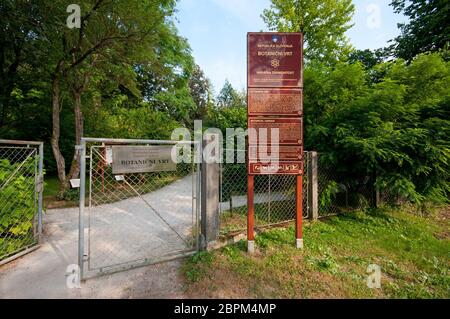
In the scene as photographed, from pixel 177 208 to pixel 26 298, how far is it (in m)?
3.72

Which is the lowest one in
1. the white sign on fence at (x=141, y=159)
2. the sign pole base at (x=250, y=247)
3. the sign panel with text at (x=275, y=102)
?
the sign pole base at (x=250, y=247)

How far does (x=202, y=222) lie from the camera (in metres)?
3.70

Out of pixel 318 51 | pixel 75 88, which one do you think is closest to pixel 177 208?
pixel 75 88

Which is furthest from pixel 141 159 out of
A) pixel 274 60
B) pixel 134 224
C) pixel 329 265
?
pixel 329 265

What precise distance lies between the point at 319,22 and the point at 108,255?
1526 cm

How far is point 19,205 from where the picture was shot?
354 centimetres

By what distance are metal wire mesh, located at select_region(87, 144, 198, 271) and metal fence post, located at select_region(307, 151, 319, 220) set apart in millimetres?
2569

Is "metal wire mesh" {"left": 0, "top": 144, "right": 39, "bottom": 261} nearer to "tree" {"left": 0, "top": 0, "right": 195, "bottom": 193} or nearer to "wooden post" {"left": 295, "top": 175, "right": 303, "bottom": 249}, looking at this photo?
"tree" {"left": 0, "top": 0, "right": 195, "bottom": 193}

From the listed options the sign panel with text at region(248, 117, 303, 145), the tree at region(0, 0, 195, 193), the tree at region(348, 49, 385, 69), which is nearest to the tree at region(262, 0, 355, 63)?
the tree at region(348, 49, 385, 69)

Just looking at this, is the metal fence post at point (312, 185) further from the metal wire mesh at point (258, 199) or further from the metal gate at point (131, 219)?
the metal gate at point (131, 219)

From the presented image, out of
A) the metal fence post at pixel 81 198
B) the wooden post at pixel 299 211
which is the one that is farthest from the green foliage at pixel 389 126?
the metal fence post at pixel 81 198

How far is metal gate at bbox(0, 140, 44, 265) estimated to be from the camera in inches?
131

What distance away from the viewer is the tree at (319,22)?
1284cm

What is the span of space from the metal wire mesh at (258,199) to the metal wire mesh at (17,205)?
3.18 metres
